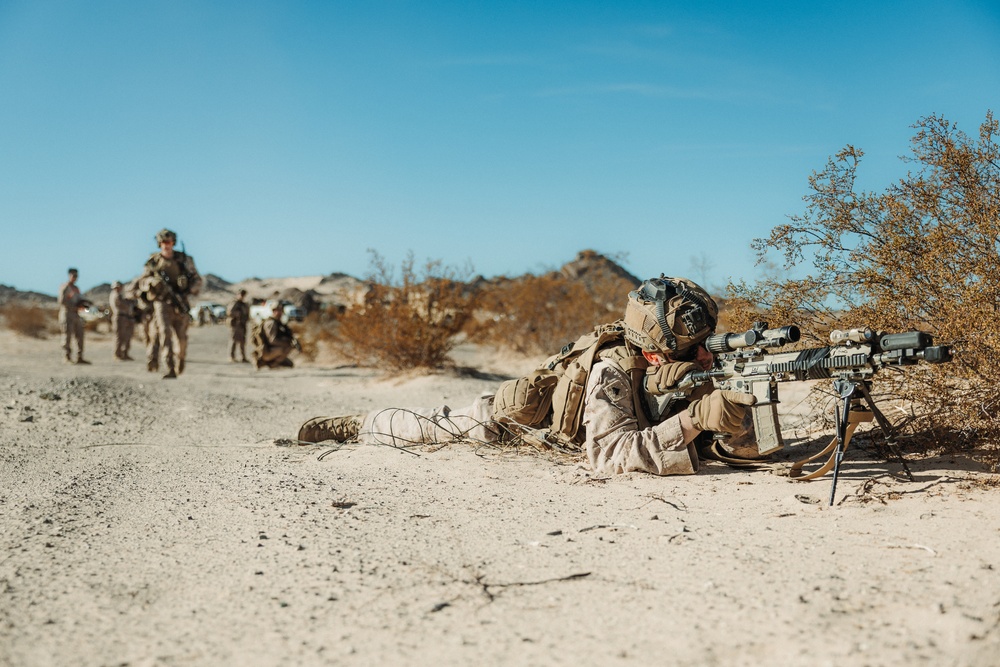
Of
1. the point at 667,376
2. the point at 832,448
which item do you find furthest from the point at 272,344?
the point at 832,448

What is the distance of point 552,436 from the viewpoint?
4.90m

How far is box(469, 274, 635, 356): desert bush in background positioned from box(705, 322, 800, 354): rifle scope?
11.4 m

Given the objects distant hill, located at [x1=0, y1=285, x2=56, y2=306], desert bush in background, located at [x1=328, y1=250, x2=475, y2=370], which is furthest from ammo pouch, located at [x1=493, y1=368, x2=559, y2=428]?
distant hill, located at [x1=0, y1=285, x2=56, y2=306]

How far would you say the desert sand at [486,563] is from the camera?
223cm

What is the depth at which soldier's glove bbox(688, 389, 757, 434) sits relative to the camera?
3.71 metres

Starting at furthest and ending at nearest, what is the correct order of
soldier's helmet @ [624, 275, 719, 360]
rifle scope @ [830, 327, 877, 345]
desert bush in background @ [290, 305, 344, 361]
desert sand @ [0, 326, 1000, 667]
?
desert bush in background @ [290, 305, 344, 361] → soldier's helmet @ [624, 275, 719, 360] → rifle scope @ [830, 327, 877, 345] → desert sand @ [0, 326, 1000, 667]

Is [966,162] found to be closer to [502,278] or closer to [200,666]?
[200,666]

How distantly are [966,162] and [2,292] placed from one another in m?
85.9

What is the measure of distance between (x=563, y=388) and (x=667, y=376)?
26.8 inches

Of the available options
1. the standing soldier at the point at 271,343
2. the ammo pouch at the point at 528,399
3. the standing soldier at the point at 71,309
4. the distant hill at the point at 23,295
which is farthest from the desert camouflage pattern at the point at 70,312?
the distant hill at the point at 23,295

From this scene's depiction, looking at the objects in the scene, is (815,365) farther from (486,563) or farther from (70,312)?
(70,312)

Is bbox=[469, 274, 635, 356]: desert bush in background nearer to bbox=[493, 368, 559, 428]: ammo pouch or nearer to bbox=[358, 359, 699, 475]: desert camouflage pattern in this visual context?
bbox=[493, 368, 559, 428]: ammo pouch

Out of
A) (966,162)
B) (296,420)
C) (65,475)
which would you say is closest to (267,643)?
(65,475)

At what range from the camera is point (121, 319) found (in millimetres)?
15578
